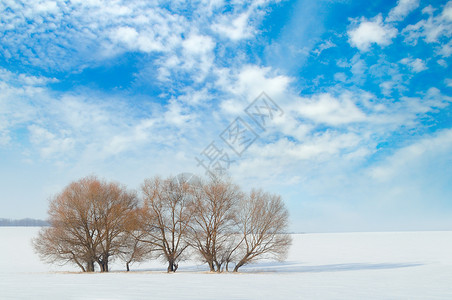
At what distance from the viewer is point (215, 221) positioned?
1266 inches

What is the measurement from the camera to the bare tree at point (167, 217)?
32.9 meters

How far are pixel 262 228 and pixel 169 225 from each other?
996 centimetres

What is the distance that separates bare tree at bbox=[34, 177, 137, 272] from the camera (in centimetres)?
3250

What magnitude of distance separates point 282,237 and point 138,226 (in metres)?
15.0

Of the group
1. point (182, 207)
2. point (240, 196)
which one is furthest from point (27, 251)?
point (240, 196)

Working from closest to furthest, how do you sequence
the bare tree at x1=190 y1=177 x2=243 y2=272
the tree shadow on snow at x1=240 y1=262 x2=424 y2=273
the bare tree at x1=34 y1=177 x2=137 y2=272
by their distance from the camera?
the tree shadow on snow at x1=240 y1=262 x2=424 y2=273, the bare tree at x1=190 y1=177 x2=243 y2=272, the bare tree at x1=34 y1=177 x2=137 y2=272

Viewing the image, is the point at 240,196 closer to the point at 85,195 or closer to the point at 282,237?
the point at 282,237

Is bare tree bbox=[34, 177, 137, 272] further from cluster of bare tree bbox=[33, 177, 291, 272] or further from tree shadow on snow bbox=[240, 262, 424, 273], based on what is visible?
tree shadow on snow bbox=[240, 262, 424, 273]

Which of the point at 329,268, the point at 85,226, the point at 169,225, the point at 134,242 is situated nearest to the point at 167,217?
the point at 169,225

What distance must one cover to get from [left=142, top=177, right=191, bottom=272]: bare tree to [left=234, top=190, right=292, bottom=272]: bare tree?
19.7 ft

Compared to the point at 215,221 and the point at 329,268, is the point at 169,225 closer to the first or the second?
the point at 215,221

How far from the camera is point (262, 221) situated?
32312 mm

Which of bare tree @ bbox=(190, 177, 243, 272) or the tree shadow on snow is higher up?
bare tree @ bbox=(190, 177, 243, 272)

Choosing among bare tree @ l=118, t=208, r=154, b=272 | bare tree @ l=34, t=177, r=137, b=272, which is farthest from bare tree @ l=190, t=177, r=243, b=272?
bare tree @ l=34, t=177, r=137, b=272
